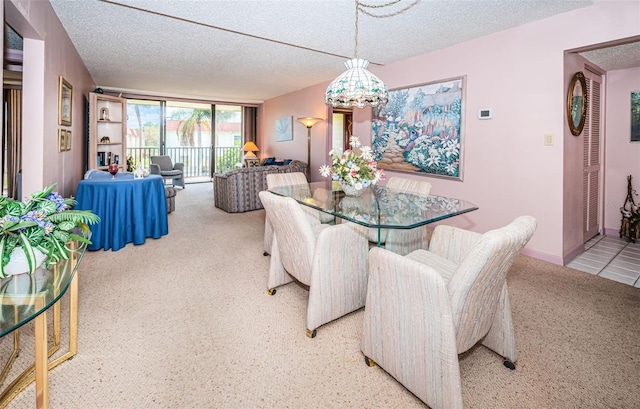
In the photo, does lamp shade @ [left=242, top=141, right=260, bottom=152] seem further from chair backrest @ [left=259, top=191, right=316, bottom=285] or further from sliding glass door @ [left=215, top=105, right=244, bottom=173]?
chair backrest @ [left=259, top=191, right=316, bottom=285]

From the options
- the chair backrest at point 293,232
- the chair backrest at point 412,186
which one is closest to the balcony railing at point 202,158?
the chair backrest at point 412,186

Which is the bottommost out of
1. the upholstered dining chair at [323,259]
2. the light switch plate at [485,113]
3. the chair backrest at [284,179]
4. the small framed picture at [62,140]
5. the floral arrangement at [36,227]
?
the upholstered dining chair at [323,259]

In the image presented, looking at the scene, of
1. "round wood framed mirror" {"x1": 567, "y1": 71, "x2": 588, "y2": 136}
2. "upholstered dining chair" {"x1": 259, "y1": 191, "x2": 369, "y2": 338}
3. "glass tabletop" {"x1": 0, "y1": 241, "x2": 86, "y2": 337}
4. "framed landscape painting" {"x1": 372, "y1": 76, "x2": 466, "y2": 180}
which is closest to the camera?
"glass tabletop" {"x1": 0, "y1": 241, "x2": 86, "y2": 337}

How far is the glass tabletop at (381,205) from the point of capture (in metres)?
1.80

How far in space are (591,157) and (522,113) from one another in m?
1.28

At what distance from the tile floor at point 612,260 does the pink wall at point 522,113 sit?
0.32 m

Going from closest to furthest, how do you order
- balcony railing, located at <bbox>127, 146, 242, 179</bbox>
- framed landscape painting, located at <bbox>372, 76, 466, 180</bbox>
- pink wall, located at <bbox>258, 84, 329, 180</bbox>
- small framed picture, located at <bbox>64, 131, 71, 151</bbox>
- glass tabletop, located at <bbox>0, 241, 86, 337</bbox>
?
glass tabletop, located at <bbox>0, 241, 86, 337</bbox>, small framed picture, located at <bbox>64, 131, 71, 151</bbox>, framed landscape painting, located at <bbox>372, 76, 466, 180</bbox>, pink wall, located at <bbox>258, 84, 329, 180</bbox>, balcony railing, located at <bbox>127, 146, 242, 179</bbox>

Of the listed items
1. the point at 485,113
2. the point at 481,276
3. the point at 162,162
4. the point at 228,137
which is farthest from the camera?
the point at 228,137

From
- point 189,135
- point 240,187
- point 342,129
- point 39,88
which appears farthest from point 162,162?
point 39,88

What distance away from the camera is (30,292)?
1161 millimetres

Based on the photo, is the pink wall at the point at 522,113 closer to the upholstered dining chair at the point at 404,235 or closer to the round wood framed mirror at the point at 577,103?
the round wood framed mirror at the point at 577,103

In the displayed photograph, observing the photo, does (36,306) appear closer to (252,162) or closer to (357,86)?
(357,86)

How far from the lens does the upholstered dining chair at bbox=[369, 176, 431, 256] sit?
6.84 feet

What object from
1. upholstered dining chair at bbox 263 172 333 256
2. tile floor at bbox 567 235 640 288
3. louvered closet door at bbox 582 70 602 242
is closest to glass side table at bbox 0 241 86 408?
upholstered dining chair at bbox 263 172 333 256
